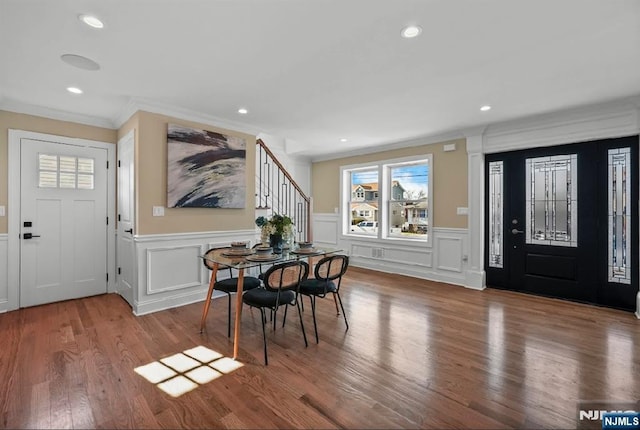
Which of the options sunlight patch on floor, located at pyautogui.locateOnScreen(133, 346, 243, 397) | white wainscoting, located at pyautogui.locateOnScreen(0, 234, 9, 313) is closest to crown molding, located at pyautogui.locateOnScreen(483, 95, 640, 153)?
sunlight patch on floor, located at pyautogui.locateOnScreen(133, 346, 243, 397)

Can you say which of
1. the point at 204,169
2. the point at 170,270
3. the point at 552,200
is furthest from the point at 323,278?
the point at 552,200

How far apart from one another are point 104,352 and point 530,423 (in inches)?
125

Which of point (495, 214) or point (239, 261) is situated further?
point (495, 214)

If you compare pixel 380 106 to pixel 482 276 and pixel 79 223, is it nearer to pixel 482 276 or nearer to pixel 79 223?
pixel 482 276

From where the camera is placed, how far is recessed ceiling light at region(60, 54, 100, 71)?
2499 mm

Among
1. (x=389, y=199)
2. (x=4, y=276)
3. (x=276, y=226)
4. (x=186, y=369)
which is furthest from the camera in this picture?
(x=389, y=199)

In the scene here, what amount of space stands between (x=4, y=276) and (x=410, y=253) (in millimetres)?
5739

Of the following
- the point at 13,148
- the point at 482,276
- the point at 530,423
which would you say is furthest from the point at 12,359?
the point at 482,276

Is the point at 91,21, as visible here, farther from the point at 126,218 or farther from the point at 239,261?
the point at 126,218

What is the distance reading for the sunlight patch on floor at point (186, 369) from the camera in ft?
6.89

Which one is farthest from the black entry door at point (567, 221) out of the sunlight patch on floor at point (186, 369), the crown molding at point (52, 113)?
the crown molding at point (52, 113)

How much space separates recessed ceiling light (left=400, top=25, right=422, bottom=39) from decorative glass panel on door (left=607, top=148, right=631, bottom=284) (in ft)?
11.0

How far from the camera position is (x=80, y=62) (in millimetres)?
2584

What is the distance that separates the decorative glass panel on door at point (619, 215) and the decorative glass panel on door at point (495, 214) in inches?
47.4
